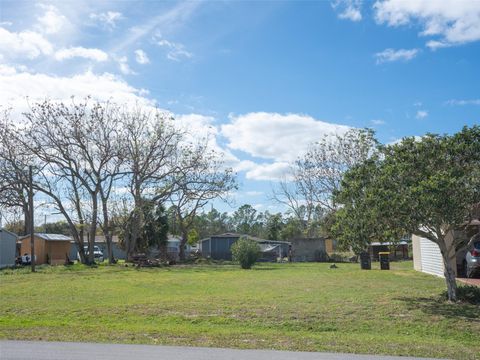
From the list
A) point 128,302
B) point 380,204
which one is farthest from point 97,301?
point 380,204

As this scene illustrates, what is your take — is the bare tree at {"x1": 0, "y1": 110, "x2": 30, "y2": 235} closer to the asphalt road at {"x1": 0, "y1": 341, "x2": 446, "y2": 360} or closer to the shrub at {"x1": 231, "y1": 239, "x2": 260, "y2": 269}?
the shrub at {"x1": 231, "y1": 239, "x2": 260, "y2": 269}

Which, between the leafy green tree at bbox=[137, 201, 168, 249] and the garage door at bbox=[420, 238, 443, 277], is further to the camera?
the leafy green tree at bbox=[137, 201, 168, 249]

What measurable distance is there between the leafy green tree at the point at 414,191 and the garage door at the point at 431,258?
33.4 feet

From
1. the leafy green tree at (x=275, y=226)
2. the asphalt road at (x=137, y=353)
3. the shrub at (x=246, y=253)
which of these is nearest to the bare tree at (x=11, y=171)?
the shrub at (x=246, y=253)

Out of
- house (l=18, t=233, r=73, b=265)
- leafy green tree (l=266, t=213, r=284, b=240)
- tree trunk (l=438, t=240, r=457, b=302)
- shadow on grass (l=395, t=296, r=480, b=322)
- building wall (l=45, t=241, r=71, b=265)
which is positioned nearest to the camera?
shadow on grass (l=395, t=296, r=480, b=322)

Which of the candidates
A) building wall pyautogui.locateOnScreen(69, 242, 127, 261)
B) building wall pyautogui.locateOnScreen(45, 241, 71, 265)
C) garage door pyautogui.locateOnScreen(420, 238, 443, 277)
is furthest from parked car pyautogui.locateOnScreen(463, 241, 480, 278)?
building wall pyautogui.locateOnScreen(69, 242, 127, 261)

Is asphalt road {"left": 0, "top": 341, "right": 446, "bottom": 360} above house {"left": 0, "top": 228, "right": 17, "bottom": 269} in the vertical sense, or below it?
below

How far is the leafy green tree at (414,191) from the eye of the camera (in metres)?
12.1

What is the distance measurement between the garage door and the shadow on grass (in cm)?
954

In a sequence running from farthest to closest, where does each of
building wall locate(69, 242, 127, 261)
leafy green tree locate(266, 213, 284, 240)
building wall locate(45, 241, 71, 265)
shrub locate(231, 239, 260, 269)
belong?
leafy green tree locate(266, 213, 284, 240) < building wall locate(69, 242, 127, 261) < building wall locate(45, 241, 71, 265) < shrub locate(231, 239, 260, 269)

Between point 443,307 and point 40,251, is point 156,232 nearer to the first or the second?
point 40,251

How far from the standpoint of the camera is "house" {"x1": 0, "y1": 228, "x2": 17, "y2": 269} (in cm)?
4069

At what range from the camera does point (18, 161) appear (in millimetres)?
38531

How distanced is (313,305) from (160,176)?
105 ft
